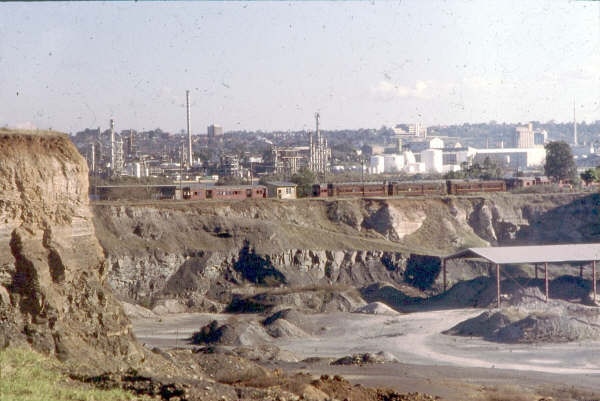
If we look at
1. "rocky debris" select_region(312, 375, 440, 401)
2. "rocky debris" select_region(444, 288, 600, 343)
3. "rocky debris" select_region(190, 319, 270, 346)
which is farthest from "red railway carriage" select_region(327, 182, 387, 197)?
"rocky debris" select_region(312, 375, 440, 401)

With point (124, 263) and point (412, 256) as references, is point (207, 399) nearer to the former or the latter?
point (124, 263)

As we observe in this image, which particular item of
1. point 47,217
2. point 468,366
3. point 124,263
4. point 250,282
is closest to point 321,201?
point 250,282

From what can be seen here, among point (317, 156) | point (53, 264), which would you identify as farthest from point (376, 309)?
point (317, 156)

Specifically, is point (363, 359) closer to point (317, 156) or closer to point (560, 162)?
point (560, 162)

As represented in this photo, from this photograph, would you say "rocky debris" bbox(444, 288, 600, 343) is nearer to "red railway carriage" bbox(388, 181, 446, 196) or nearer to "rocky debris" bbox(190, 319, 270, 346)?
"rocky debris" bbox(190, 319, 270, 346)

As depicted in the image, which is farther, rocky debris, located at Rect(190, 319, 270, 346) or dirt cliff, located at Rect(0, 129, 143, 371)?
rocky debris, located at Rect(190, 319, 270, 346)

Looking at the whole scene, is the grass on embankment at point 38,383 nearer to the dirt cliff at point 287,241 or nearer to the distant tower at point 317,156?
the dirt cliff at point 287,241
